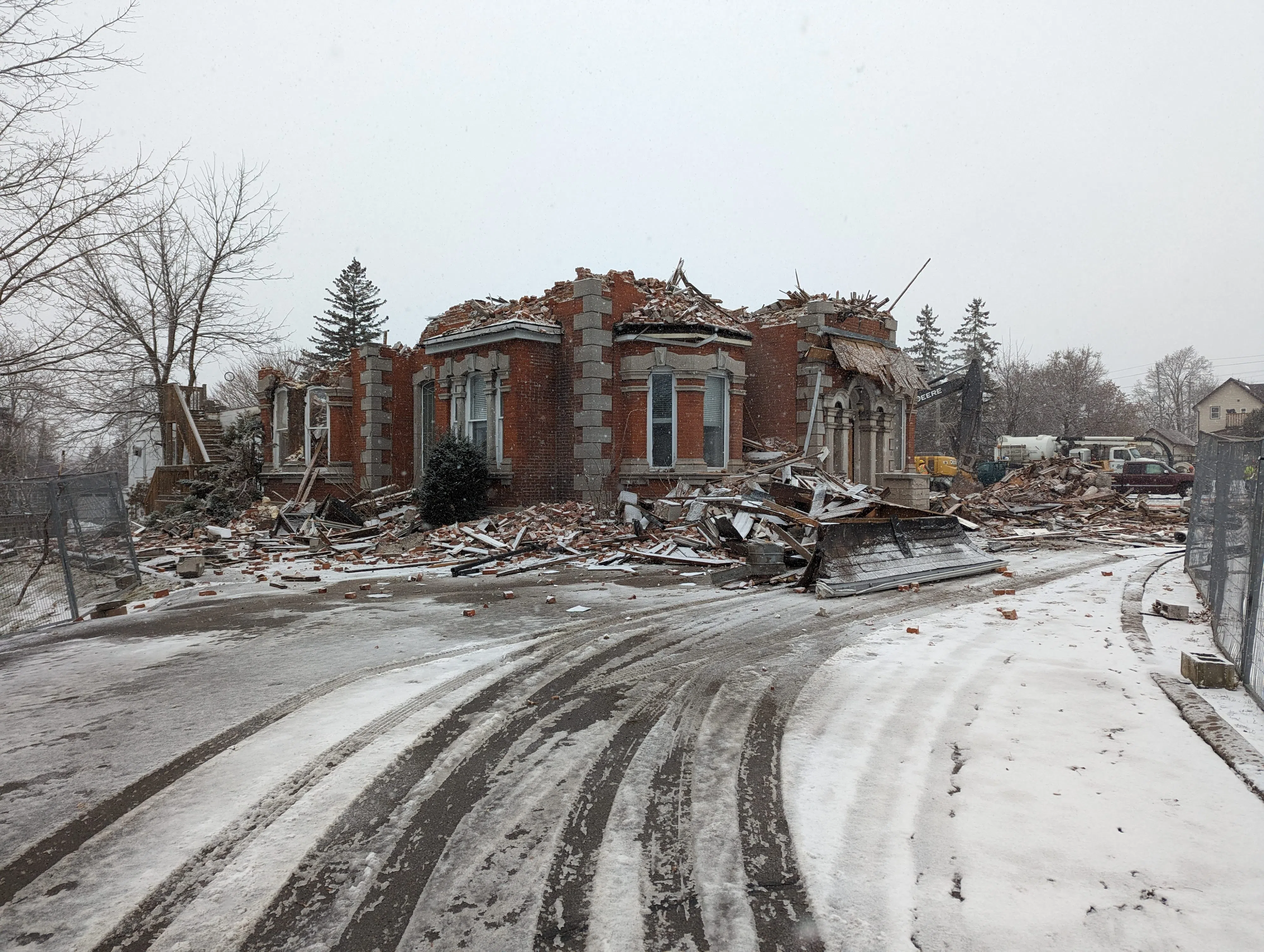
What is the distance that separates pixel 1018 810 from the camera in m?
3.78

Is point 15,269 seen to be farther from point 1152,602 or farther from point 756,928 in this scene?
point 1152,602

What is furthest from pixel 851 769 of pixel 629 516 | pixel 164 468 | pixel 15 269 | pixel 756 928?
pixel 164 468

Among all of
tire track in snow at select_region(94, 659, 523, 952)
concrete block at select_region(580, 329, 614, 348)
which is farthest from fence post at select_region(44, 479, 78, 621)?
concrete block at select_region(580, 329, 614, 348)

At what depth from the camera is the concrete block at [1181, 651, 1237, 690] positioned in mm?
5699

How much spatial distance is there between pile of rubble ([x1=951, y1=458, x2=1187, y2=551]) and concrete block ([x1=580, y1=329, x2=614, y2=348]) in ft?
30.2

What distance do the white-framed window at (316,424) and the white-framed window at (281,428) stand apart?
1.11m

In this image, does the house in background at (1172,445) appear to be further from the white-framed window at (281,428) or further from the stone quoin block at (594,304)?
the white-framed window at (281,428)

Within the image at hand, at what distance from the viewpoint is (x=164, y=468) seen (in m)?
24.3

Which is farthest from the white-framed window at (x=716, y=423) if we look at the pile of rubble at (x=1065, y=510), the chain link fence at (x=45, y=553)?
the chain link fence at (x=45, y=553)

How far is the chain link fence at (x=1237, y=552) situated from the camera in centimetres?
540

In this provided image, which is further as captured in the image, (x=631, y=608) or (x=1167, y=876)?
(x=631, y=608)

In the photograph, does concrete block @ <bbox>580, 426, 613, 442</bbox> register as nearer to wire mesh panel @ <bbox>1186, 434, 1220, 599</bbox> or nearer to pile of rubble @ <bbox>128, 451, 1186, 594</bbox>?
pile of rubble @ <bbox>128, 451, 1186, 594</bbox>

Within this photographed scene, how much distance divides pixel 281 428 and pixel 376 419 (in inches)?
232

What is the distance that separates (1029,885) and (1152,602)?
7.98 metres
